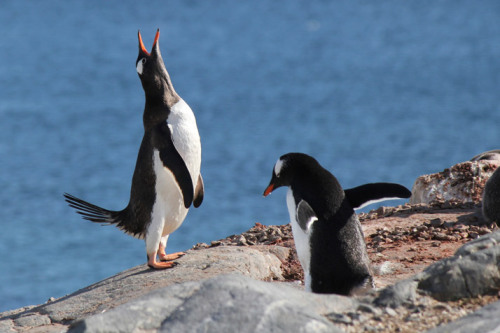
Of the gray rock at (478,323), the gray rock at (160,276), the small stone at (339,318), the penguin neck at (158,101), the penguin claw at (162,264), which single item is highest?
the penguin neck at (158,101)

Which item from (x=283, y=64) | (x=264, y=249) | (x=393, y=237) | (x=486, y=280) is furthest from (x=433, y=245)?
(x=283, y=64)

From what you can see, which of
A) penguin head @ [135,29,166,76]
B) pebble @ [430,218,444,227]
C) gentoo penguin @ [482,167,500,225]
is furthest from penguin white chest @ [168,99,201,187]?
gentoo penguin @ [482,167,500,225]

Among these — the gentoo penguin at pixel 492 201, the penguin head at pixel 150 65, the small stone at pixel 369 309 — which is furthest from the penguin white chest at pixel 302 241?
the gentoo penguin at pixel 492 201

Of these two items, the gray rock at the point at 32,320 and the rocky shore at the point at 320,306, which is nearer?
the rocky shore at the point at 320,306

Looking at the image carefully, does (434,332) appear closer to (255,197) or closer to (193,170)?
(193,170)

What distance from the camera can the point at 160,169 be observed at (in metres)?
5.10

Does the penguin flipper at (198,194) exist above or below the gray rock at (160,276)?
above

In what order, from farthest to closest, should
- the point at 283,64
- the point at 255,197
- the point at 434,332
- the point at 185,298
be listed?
the point at 283,64 < the point at 255,197 < the point at 185,298 < the point at 434,332

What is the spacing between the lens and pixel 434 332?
8.48 ft

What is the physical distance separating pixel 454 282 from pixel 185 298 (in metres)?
1.05

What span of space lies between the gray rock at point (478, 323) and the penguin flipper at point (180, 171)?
2.61 meters

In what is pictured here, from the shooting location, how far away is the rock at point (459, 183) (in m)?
6.55

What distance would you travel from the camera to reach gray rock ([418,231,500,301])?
3.00 meters

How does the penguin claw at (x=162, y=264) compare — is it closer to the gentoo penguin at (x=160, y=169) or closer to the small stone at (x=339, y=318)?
the gentoo penguin at (x=160, y=169)
